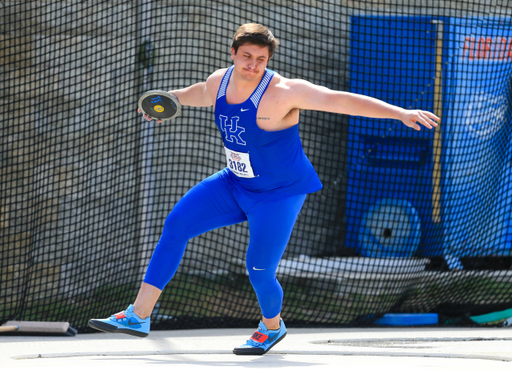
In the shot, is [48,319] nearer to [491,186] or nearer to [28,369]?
[28,369]

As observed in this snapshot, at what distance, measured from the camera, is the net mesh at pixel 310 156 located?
18.9 feet

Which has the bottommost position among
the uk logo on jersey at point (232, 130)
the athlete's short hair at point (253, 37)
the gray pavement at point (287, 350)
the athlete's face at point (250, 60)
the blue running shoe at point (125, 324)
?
the gray pavement at point (287, 350)

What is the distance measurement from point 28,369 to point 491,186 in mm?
4301

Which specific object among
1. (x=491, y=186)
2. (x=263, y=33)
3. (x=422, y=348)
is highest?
(x=263, y=33)

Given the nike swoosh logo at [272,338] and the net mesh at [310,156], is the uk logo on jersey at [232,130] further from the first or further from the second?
the net mesh at [310,156]

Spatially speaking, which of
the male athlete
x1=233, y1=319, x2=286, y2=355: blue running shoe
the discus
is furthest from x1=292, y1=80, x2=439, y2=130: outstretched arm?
x1=233, y1=319, x2=286, y2=355: blue running shoe

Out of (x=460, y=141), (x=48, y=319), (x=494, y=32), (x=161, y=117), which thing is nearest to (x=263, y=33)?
(x=161, y=117)

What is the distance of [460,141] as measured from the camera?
6.55 m

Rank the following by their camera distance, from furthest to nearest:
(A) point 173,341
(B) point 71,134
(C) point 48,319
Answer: (B) point 71,134 → (C) point 48,319 → (A) point 173,341

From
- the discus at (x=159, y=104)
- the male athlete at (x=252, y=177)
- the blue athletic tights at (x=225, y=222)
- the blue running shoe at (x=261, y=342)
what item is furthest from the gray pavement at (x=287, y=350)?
the discus at (x=159, y=104)

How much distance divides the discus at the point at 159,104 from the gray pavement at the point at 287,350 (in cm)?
129

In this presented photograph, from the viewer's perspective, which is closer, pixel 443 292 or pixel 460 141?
pixel 443 292

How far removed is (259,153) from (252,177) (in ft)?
0.47

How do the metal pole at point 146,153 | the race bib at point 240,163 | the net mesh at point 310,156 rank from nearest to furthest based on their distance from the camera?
the race bib at point 240,163 < the metal pole at point 146,153 < the net mesh at point 310,156
